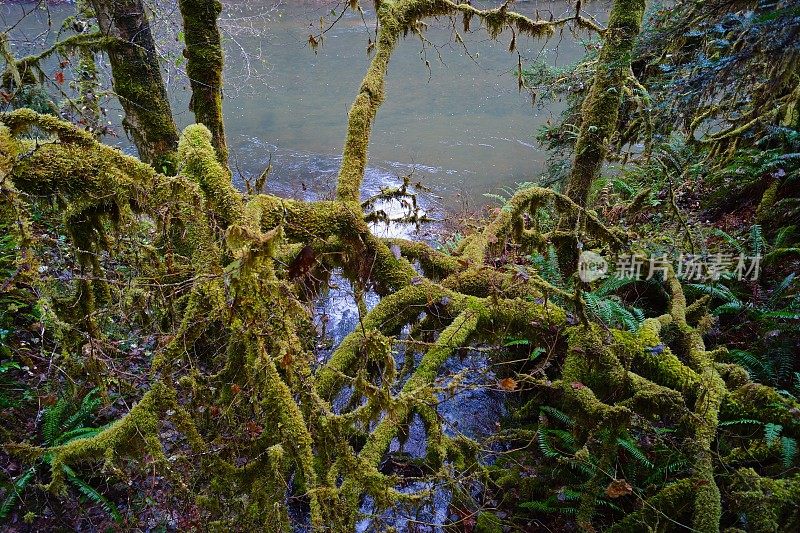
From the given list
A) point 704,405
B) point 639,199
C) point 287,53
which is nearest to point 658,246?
point 639,199

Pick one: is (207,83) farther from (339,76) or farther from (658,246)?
(339,76)

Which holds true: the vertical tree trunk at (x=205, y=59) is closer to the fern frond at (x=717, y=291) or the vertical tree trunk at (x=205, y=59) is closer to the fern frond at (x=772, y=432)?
the fern frond at (x=717, y=291)

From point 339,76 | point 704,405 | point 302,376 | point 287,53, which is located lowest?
point 704,405

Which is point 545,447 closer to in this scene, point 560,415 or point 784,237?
point 560,415

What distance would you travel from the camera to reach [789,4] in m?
2.64

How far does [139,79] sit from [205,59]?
84cm

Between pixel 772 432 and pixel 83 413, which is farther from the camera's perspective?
pixel 83 413

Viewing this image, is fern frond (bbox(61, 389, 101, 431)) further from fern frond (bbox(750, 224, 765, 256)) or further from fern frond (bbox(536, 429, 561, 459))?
fern frond (bbox(750, 224, 765, 256))

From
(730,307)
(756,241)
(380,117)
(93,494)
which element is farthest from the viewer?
(380,117)

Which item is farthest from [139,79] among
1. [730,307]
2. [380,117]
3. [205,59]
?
[380,117]

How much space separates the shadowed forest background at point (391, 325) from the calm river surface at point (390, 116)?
5757mm

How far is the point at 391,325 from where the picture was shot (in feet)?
10.9

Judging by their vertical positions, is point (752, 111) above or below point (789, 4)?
above

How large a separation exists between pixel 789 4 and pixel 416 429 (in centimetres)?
450
